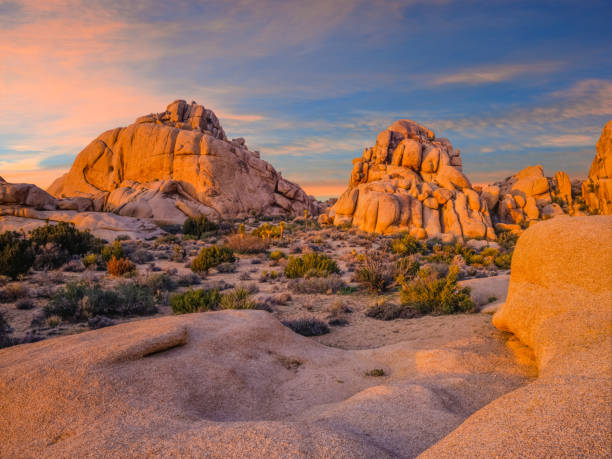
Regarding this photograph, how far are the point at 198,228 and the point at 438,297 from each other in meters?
22.4

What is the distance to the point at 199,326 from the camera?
614 centimetres

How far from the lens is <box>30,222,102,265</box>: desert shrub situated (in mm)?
16484

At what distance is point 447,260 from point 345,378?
15.6 meters

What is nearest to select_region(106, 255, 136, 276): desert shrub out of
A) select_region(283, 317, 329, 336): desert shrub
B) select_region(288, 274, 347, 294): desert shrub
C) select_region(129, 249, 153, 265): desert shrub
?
select_region(129, 249, 153, 265): desert shrub

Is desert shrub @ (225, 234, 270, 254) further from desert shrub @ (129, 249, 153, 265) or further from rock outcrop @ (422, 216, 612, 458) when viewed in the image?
rock outcrop @ (422, 216, 612, 458)

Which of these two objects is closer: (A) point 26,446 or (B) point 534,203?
(A) point 26,446

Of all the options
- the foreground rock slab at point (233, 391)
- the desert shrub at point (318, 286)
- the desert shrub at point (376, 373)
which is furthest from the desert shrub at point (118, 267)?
the desert shrub at point (376, 373)

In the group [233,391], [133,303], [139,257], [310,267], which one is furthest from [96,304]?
[139,257]

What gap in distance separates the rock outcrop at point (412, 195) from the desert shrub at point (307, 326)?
22.3m

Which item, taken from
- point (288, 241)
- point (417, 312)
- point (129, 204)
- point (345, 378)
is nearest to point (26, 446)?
point (345, 378)

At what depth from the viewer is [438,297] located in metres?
10.0

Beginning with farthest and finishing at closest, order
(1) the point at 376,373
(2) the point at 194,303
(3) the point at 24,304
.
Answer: (2) the point at 194,303 → (3) the point at 24,304 → (1) the point at 376,373

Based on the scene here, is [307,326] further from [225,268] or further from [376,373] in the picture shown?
[225,268]

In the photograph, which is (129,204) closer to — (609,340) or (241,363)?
(241,363)
